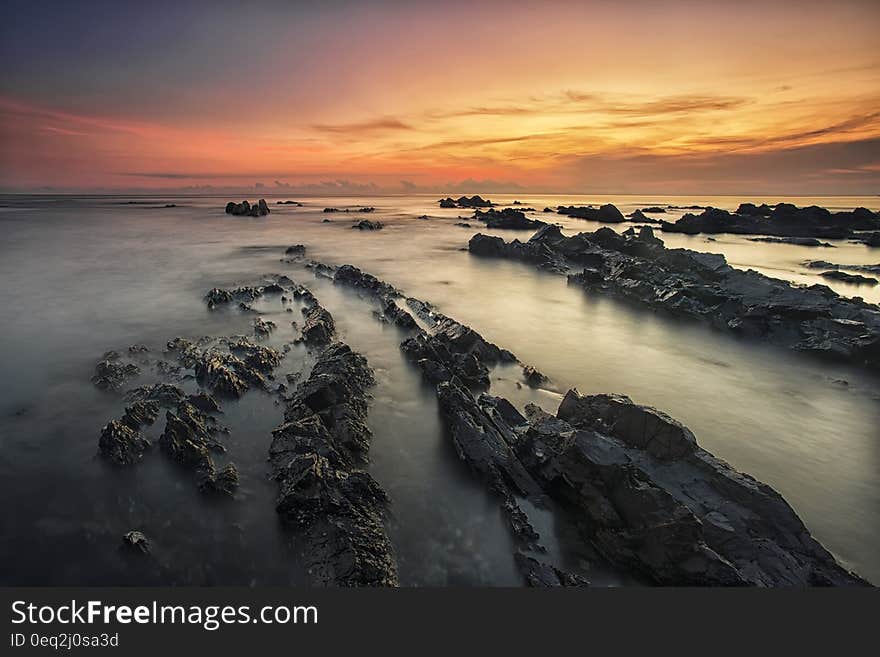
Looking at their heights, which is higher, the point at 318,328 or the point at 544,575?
the point at 318,328

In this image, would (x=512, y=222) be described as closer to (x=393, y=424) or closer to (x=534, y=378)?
(x=534, y=378)

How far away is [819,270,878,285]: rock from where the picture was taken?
28.4 m

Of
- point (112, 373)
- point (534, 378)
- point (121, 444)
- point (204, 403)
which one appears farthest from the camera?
point (534, 378)

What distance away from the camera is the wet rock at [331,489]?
627 centimetres

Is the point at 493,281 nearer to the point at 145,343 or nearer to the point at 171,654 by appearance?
the point at 145,343

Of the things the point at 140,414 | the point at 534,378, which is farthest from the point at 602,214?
the point at 140,414

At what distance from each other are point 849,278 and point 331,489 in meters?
40.2

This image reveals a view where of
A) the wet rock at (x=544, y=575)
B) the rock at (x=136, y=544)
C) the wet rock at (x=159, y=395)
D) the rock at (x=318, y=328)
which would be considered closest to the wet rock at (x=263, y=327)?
the rock at (x=318, y=328)

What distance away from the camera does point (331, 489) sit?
→ 24.3 feet

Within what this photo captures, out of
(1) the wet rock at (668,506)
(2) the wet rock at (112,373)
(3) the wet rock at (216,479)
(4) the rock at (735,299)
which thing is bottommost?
(3) the wet rock at (216,479)

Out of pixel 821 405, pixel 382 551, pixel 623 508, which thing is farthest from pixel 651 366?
pixel 382 551

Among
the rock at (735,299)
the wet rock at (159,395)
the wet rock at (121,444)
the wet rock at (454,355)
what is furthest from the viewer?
the rock at (735,299)

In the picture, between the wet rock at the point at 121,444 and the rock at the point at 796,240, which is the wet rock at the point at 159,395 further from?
the rock at the point at 796,240

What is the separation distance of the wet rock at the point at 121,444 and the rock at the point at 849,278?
42.4 metres
